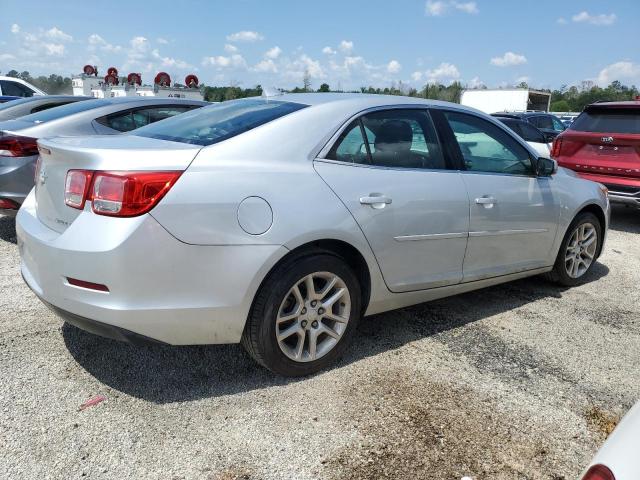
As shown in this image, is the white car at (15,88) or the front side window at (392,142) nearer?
the front side window at (392,142)

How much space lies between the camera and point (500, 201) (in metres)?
3.74

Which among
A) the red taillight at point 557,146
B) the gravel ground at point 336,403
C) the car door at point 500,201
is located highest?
the red taillight at point 557,146

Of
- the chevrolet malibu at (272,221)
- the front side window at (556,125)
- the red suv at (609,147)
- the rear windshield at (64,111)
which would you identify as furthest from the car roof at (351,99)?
the front side window at (556,125)

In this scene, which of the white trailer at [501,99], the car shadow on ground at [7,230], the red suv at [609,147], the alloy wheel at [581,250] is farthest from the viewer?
the white trailer at [501,99]

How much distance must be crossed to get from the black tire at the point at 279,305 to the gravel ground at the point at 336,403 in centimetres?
12

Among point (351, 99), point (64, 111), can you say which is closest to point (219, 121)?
point (351, 99)

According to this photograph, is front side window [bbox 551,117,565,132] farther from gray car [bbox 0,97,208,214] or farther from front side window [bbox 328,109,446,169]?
front side window [bbox 328,109,446,169]

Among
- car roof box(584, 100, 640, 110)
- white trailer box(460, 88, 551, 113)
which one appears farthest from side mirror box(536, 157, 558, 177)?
white trailer box(460, 88, 551, 113)

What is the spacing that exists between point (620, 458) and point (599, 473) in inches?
2.4

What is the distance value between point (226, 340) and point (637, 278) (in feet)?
14.3

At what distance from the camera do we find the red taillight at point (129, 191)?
2363 mm

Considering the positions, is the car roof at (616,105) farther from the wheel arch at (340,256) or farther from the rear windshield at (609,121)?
the wheel arch at (340,256)

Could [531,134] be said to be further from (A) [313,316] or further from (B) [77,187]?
(B) [77,187]

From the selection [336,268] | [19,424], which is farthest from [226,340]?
[19,424]
